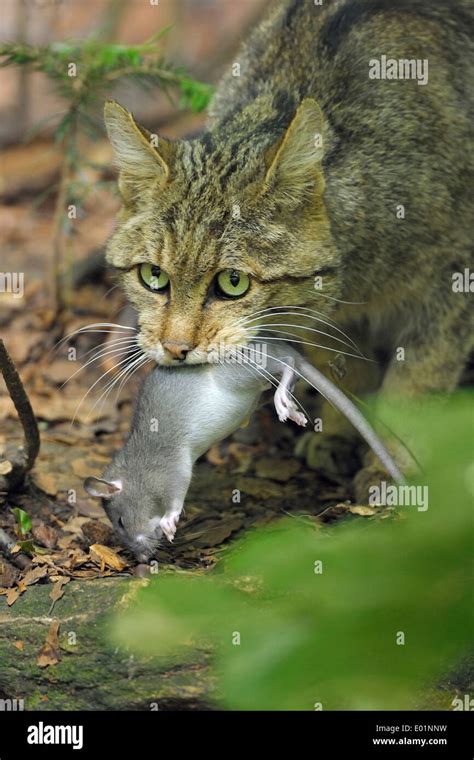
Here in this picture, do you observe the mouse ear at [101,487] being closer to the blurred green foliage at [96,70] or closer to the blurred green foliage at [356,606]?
the blurred green foliage at [96,70]

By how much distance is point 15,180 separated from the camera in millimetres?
10258

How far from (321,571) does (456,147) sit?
5.02 meters

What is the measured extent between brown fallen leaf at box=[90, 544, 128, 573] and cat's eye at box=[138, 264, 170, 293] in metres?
1.51

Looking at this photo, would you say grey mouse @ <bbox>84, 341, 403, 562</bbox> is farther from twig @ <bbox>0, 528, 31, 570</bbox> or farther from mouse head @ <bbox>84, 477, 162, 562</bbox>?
twig @ <bbox>0, 528, 31, 570</bbox>

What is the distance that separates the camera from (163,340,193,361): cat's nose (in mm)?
4785

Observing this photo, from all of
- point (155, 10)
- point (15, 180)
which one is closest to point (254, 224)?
point (15, 180)

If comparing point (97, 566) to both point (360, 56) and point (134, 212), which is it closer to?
point (134, 212)

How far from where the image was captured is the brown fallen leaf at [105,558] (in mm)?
5258

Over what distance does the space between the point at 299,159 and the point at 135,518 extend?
2.13 meters

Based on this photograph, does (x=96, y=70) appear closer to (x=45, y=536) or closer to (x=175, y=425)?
(x=175, y=425)

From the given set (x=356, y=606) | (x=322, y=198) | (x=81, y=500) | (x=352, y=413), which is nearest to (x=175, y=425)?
(x=352, y=413)

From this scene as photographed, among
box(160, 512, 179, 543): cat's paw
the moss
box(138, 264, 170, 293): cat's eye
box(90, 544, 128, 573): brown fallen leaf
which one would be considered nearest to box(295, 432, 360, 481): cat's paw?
box(90, 544, 128, 573): brown fallen leaf

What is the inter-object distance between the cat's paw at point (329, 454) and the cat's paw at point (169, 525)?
2086 millimetres

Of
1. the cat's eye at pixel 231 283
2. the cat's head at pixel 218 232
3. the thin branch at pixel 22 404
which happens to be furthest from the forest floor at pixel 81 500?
the cat's eye at pixel 231 283
